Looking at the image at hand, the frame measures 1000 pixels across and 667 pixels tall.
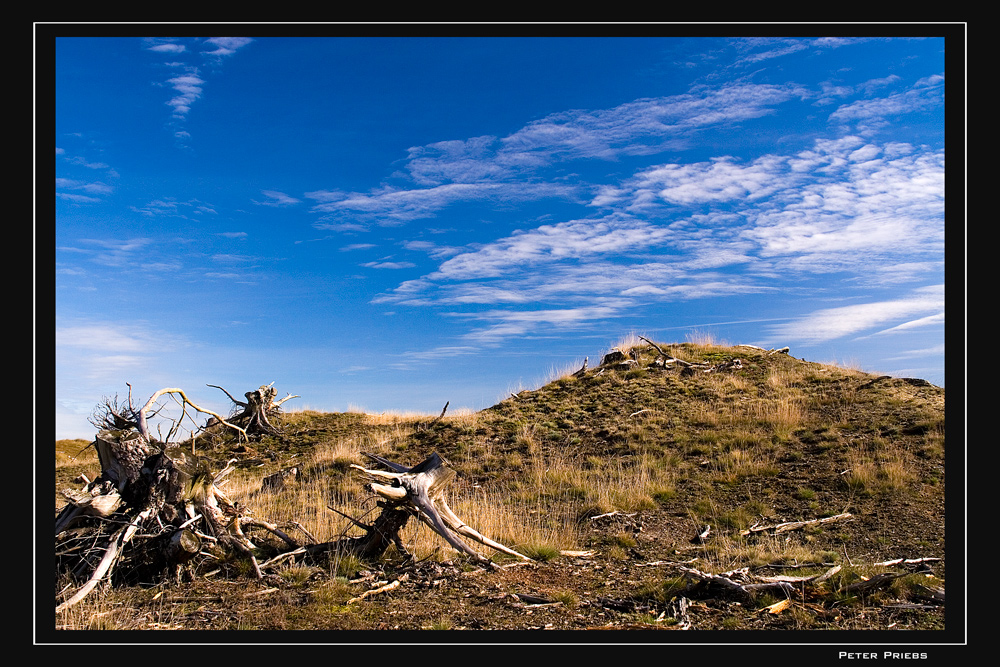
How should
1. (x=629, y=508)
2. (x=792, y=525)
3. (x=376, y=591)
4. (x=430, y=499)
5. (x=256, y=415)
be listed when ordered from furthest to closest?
(x=256, y=415) → (x=629, y=508) → (x=792, y=525) → (x=430, y=499) → (x=376, y=591)

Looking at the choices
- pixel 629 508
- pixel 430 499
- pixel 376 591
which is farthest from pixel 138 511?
pixel 629 508

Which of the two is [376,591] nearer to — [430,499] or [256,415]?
[430,499]

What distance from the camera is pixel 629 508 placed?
11.0 m

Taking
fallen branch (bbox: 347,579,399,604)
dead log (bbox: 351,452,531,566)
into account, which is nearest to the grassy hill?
fallen branch (bbox: 347,579,399,604)

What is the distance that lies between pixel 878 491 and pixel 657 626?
6790 mm

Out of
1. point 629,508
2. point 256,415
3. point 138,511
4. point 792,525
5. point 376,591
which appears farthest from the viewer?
point 256,415

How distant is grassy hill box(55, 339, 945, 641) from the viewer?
20.3 ft

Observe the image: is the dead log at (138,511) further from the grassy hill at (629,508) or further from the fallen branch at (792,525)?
the fallen branch at (792,525)

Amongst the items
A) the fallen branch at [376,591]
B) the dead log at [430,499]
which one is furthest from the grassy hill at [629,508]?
the dead log at [430,499]

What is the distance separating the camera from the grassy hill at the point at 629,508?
619 cm
